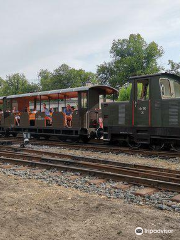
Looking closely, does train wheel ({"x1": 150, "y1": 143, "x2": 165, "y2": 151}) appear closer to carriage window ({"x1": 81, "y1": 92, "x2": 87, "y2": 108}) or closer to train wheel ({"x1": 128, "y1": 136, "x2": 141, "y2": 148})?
train wheel ({"x1": 128, "y1": 136, "x2": 141, "y2": 148})

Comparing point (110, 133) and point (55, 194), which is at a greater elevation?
point (110, 133)

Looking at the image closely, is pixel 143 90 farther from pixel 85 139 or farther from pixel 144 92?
pixel 85 139

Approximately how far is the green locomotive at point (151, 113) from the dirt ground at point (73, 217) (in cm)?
645

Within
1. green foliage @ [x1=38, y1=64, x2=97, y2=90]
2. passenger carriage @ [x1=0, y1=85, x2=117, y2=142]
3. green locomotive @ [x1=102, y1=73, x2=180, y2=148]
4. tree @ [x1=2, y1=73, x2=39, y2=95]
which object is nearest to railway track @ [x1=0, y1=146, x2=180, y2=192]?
green locomotive @ [x1=102, y1=73, x2=180, y2=148]

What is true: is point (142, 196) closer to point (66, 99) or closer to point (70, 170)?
point (70, 170)

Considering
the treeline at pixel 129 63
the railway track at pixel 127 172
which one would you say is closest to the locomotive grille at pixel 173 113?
the railway track at pixel 127 172

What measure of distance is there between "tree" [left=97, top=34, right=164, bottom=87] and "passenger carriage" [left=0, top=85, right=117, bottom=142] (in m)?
47.0

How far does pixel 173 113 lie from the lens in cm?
1124

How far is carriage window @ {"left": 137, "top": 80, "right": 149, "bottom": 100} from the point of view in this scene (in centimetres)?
1223

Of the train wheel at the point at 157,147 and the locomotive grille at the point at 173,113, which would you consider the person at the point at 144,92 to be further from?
the train wheel at the point at 157,147

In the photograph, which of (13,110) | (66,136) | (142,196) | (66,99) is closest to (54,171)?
(142,196)

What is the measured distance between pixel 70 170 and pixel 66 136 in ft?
26.9

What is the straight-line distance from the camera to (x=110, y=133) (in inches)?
539

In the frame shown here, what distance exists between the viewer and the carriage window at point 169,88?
1184 cm
